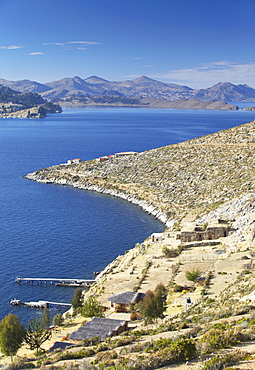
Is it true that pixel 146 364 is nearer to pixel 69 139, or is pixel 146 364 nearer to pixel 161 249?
pixel 161 249

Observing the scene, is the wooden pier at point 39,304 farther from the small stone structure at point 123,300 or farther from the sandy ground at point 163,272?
the small stone structure at point 123,300

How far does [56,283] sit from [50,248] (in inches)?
241

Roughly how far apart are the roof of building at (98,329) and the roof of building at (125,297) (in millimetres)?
3559

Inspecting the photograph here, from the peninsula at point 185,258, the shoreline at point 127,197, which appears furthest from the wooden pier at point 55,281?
the shoreline at point 127,197

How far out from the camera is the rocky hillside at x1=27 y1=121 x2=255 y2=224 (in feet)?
163

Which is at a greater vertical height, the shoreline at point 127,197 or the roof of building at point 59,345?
the shoreline at point 127,197

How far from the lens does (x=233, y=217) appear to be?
37.3 metres

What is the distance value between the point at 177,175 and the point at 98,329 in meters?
43.2

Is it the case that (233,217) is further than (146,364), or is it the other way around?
(233,217)

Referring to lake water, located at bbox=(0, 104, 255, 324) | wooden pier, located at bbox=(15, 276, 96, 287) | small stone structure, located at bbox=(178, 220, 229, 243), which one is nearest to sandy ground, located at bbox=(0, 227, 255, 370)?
small stone structure, located at bbox=(178, 220, 229, 243)

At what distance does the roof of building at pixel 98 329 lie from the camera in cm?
1819

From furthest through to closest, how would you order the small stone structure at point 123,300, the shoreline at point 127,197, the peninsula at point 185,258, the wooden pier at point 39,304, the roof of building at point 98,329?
the shoreline at point 127,197, the wooden pier at point 39,304, the small stone structure at point 123,300, the roof of building at point 98,329, the peninsula at point 185,258

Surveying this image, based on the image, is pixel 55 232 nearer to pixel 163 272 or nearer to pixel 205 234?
pixel 205 234

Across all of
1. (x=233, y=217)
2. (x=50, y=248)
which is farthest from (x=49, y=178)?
(x=233, y=217)
